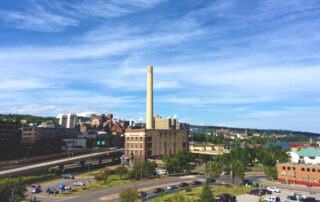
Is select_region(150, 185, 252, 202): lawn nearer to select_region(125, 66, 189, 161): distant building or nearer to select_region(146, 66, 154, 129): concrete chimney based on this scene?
select_region(125, 66, 189, 161): distant building

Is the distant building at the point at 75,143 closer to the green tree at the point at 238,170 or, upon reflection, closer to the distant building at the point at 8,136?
the distant building at the point at 8,136

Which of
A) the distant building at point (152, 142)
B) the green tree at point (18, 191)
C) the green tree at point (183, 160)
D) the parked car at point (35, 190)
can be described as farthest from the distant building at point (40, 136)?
the green tree at point (18, 191)

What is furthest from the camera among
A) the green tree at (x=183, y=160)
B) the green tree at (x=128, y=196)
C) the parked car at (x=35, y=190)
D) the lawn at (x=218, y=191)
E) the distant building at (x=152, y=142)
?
the distant building at (x=152, y=142)

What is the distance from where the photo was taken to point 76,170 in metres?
126

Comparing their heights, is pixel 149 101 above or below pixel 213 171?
above

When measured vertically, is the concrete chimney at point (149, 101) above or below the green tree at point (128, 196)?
above

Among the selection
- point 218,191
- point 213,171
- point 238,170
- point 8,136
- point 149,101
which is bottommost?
point 218,191

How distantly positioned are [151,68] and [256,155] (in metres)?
86.9

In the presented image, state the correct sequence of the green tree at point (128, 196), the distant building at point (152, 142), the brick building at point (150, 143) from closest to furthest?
the green tree at point (128, 196)
the brick building at point (150, 143)
the distant building at point (152, 142)

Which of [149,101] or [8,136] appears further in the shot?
[8,136]

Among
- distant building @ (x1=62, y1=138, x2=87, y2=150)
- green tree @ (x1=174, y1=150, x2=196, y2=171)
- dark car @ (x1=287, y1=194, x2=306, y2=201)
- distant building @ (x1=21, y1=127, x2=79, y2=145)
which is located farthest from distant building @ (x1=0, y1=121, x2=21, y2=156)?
dark car @ (x1=287, y1=194, x2=306, y2=201)

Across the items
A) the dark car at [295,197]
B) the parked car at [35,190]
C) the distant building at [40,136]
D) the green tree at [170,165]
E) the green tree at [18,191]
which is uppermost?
the distant building at [40,136]

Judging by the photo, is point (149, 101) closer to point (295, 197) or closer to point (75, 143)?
point (75, 143)

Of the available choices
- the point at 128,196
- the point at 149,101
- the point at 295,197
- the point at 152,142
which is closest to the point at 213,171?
the point at 295,197
